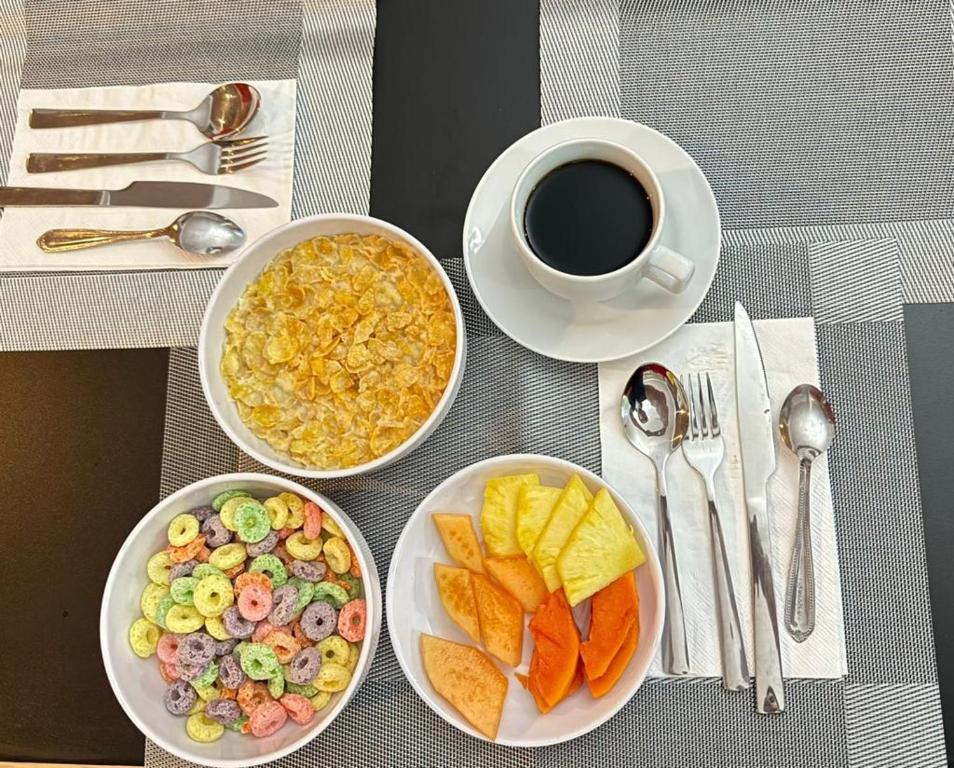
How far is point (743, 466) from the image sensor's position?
896 mm

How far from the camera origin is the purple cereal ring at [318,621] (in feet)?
2.79

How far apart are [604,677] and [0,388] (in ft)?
2.71

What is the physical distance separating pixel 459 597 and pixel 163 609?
321 mm

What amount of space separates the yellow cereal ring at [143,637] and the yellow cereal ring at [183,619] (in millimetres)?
29

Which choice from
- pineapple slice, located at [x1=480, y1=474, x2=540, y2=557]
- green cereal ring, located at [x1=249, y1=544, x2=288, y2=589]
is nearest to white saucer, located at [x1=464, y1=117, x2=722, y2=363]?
pineapple slice, located at [x1=480, y1=474, x2=540, y2=557]

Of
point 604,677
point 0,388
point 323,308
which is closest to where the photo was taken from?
point 604,677

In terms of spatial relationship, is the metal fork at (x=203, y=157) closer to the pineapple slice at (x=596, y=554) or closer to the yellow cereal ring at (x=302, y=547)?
the yellow cereal ring at (x=302, y=547)

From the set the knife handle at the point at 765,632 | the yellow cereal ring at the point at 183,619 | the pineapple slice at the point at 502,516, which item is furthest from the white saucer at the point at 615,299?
the yellow cereal ring at the point at 183,619

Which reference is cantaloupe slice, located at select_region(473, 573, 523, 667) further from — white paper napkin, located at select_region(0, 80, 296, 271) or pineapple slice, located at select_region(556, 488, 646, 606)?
white paper napkin, located at select_region(0, 80, 296, 271)

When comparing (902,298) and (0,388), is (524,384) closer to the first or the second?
(902,298)

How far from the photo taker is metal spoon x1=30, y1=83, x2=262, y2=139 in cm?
104

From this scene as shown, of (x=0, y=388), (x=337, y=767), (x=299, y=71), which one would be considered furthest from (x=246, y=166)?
(x=337, y=767)

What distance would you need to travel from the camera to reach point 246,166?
1030 millimetres

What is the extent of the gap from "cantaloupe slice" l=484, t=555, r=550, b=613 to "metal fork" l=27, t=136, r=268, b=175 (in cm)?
60
